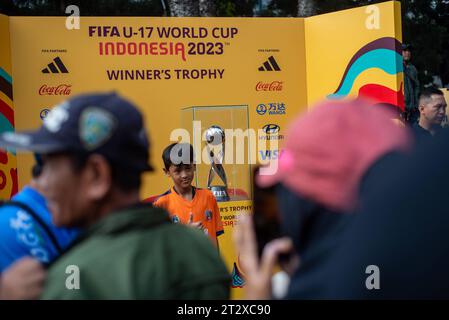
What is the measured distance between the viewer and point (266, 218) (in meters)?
1.85

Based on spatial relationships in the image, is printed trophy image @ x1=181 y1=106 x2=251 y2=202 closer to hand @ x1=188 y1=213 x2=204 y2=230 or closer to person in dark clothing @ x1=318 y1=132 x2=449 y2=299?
hand @ x1=188 y1=213 x2=204 y2=230

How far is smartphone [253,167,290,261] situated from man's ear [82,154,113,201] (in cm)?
40

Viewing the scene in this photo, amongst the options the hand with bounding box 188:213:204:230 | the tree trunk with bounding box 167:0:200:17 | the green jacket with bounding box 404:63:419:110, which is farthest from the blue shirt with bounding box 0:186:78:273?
the tree trunk with bounding box 167:0:200:17

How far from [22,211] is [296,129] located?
52.9 inches

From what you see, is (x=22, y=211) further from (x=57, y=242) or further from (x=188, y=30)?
(x=188, y=30)

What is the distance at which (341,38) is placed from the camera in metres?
7.71

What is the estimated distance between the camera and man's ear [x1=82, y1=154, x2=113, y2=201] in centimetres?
169

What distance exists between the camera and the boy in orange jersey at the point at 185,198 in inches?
226

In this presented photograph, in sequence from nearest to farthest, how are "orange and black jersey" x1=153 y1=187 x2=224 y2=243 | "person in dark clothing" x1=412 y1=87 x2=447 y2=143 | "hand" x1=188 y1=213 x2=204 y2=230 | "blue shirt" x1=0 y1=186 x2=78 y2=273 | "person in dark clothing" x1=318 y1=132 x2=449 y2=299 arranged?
"person in dark clothing" x1=318 y1=132 x2=449 y2=299 < "blue shirt" x1=0 y1=186 x2=78 y2=273 < "hand" x1=188 y1=213 x2=204 y2=230 < "orange and black jersey" x1=153 y1=187 x2=224 y2=243 < "person in dark clothing" x1=412 y1=87 x2=447 y2=143

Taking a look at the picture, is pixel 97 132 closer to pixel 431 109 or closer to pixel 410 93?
pixel 431 109


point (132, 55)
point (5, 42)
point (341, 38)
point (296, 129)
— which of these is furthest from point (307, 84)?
point (296, 129)

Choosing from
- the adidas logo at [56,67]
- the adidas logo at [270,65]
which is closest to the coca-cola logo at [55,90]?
the adidas logo at [56,67]

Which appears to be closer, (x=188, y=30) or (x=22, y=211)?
(x=22, y=211)

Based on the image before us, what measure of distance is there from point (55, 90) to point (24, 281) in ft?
18.4
